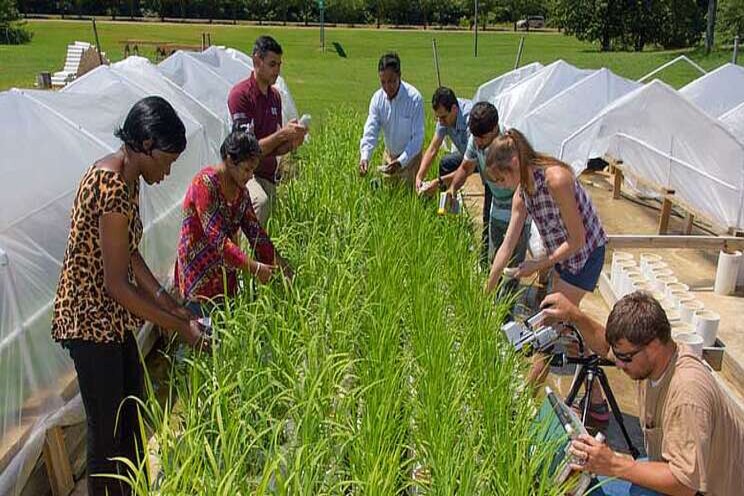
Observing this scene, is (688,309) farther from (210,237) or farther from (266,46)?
(266,46)

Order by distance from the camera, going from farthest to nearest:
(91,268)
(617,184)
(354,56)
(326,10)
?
(326,10) < (354,56) < (617,184) < (91,268)

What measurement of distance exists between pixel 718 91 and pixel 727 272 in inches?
160

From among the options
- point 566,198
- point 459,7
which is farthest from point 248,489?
point 459,7

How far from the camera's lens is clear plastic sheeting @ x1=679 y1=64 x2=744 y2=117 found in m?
7.98

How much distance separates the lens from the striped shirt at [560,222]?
3.13m

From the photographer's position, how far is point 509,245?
3420 millimetres

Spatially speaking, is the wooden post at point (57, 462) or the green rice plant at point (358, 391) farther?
the wooden post at point (57, 462)

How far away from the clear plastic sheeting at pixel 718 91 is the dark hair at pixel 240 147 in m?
6.69

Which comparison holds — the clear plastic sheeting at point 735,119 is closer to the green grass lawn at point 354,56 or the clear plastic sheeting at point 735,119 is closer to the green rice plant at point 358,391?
the green rice plant at point 358,391

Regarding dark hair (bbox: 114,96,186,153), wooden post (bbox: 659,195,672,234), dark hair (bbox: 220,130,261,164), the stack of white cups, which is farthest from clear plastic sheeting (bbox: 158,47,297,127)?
dark hair (bbox: 114,96,186,153)

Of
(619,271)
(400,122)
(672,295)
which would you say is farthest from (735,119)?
(400,122)

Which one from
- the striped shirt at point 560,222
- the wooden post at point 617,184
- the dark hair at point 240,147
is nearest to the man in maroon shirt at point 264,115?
the dark hair at point 240,147

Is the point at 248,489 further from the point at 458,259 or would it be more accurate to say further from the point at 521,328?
the point at 458,259

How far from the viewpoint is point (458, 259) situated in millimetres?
3596
